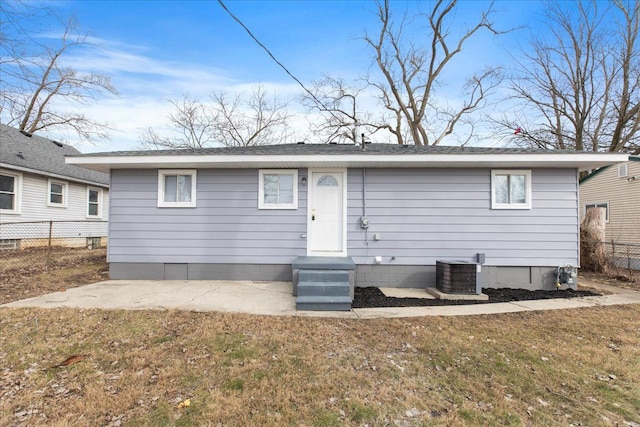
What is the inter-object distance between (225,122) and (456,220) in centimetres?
2000

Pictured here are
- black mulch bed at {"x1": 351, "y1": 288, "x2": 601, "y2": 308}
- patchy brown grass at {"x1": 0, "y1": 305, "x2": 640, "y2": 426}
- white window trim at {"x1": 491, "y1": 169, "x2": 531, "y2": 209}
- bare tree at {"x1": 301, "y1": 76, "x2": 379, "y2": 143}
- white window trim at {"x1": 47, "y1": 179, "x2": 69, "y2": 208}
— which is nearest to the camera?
patchy brown grass at {"x1": 0, "y1": 305, "x2": 640, "y2": 426}

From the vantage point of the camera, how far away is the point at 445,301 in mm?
5371

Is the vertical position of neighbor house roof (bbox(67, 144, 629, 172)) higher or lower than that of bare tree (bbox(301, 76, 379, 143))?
lower

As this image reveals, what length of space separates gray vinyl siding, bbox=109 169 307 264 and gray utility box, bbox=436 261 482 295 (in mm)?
2854

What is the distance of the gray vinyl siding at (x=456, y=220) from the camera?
6.34 meters

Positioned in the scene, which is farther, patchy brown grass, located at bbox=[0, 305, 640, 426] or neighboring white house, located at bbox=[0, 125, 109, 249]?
neighboring white house, located at bbox=[0, 125, 109, 249]

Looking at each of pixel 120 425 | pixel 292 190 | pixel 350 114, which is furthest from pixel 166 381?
pixel 350 114

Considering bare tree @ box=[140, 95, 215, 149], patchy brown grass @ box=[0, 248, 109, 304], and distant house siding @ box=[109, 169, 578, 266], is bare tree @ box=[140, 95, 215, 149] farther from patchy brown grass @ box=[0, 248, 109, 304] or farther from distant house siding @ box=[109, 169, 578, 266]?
distant house siding @ box=[109, 169, 578, 266]

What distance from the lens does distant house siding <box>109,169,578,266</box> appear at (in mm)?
6348

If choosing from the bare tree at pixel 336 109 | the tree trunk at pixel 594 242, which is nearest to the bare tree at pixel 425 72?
the bare tree at pixel 336 109

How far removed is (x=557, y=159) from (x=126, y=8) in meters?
9.87

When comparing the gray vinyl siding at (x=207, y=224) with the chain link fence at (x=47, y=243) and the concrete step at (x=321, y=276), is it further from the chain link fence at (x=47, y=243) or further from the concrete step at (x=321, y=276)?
the chain link fence at (x=47, y=243)

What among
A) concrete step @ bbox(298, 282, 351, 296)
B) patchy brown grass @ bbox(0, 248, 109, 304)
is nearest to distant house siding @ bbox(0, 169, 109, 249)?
patchy brown grass @ bbox(0, 248, 109, 304)

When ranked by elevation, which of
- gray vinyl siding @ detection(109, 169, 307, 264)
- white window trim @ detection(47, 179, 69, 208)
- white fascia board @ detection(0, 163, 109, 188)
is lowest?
gray vinyl siding @ detection(109, 169, 307, 264)
